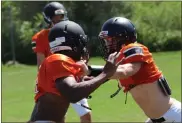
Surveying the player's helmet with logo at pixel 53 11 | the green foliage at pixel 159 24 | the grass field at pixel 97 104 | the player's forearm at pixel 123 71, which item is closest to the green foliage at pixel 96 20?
the green foliage at pixel 159 24

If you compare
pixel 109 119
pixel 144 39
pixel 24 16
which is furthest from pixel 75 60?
pixel 24 16

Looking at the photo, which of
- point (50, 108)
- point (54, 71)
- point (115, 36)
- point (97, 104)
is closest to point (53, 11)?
point (115, 36)

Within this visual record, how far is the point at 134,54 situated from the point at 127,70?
0.25 metres

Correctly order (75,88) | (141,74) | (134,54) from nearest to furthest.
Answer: (75,88)
(134,54)
(141,74)

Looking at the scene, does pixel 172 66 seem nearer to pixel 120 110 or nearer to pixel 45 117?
pixel 120 110

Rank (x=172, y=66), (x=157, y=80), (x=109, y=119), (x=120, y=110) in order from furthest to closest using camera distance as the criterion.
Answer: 1. (x=172, y=66)
2. (x=120, y=110)
3. (x=109, y=119)
4. (x=157, y=80)

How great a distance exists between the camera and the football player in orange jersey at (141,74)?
475 cm

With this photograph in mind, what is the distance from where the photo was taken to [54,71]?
375 cm

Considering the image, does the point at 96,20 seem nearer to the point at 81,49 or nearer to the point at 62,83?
the point at 81,49

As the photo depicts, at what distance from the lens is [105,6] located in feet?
89.5

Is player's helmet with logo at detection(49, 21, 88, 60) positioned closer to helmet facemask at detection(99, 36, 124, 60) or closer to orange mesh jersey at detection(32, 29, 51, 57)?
helmet facemask at detection(99, 36, 124, 60)

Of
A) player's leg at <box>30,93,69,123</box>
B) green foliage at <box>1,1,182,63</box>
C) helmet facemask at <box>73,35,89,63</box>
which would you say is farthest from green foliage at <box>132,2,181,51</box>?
player's leg at <box>30,93,69,123</box>

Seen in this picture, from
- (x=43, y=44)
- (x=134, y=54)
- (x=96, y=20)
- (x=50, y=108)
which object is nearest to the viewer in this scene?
(x=50, y=108)

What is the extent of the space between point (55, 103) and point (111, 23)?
64.7 inches
